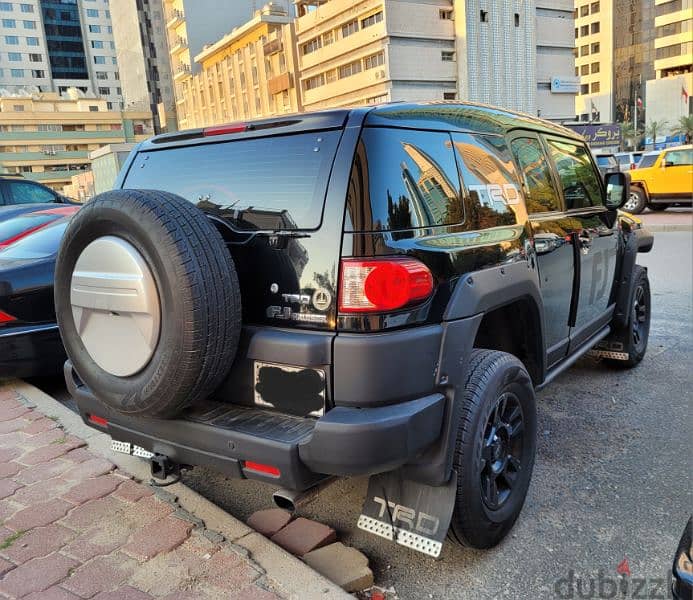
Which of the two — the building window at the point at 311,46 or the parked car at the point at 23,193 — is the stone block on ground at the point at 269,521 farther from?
the building window at the point at 311,46

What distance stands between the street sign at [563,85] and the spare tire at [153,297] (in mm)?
61569

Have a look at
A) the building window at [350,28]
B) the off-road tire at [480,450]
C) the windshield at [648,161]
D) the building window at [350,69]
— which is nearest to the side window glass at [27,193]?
the off-road tire at [480,450]

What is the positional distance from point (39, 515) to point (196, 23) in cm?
9840

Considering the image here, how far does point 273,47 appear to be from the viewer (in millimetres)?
67125

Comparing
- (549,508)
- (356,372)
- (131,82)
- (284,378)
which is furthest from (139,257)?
(131,82)

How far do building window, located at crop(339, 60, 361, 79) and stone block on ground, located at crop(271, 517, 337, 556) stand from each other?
181 ft

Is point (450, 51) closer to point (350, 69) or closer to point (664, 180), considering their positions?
point (350, 69)

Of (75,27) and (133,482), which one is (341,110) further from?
(75,27)

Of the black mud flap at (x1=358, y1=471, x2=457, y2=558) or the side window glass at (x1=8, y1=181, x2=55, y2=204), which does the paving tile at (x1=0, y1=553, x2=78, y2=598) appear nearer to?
the black mud flap at (x1=358, y1=471, x2=457, y2=558)

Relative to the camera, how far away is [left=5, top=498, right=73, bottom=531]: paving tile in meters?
2.78

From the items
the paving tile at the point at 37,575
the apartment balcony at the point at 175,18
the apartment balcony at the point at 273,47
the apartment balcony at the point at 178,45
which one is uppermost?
the apartment balcony at the point at 175,18

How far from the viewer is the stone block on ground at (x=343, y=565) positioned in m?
2.38

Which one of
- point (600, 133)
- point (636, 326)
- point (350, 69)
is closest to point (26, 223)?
point (636, 326)

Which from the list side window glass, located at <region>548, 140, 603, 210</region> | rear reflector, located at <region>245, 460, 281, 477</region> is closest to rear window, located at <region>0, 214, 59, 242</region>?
rear reflector, located at <region>245, 460, 281, 477</region>
